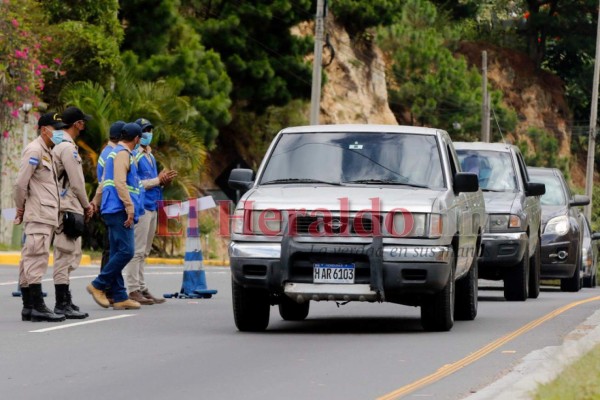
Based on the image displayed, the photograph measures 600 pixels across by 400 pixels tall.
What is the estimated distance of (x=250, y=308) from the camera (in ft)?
45.0

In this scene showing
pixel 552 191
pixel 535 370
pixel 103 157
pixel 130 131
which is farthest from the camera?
pixel 552 191

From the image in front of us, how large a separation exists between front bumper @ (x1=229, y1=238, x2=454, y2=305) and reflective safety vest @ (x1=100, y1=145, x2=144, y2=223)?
10.3 feet

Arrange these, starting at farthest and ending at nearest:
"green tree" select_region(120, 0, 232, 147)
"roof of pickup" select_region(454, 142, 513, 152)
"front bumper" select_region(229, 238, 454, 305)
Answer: "green tree" select_region(120, 0, 232, 147)
"roof of pickup" select_region(454, 142, 513, 152)
"front bumper" select_region(229, 238, 454, 305)

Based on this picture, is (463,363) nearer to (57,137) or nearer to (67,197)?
(57,137)

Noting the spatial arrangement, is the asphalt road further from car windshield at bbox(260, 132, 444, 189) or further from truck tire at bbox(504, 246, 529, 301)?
truck tire at bbox(504, 246, 529, 301)

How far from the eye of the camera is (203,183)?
45531 millimetres

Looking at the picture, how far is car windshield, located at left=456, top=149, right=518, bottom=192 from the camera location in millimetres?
20109

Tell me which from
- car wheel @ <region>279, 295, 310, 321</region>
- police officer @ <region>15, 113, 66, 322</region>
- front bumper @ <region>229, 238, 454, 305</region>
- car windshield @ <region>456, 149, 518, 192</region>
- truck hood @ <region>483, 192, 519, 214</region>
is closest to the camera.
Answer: front bumper @ <region>229, 238, 454, 305</region>

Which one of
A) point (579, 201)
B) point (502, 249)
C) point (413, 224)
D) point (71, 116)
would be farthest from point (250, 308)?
point (579, 201)

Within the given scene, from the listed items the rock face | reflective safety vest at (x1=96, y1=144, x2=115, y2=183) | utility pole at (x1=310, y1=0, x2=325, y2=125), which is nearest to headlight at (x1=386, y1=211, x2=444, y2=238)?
reflective safety vest at (x1=96, y1=144, x2=115, y2=183)

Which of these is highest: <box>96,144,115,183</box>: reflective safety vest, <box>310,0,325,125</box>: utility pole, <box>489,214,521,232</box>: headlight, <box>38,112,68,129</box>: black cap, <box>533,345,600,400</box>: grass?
<box>310,0,325,125</box>: utility pole

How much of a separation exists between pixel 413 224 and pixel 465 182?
4.01 feet

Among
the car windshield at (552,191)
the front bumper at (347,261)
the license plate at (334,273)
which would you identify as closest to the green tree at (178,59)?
the car windshield at (552,191)

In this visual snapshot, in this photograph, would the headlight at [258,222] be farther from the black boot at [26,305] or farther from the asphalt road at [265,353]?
the black boot at [26,305]
